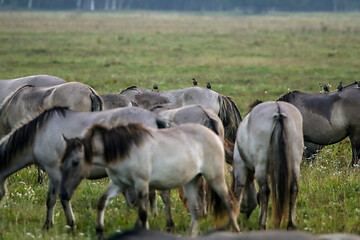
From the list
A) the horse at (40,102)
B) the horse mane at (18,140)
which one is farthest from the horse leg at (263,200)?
the horse at (40,102)

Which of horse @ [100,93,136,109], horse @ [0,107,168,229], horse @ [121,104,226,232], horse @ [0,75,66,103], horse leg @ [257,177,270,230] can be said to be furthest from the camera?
horse @ [0,75,66,103]

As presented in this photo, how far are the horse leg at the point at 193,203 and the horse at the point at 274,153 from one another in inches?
31.5

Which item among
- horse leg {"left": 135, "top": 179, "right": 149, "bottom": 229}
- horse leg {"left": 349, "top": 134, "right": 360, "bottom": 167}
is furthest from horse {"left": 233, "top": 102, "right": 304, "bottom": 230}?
horse leg {"left": 349, "top": 134, "right": 360, "bottom": 167}

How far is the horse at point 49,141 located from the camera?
7.27 m

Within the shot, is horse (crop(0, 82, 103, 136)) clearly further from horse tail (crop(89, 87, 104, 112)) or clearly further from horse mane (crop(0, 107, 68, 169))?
horse mane (crop(0, 107, 68, 169))

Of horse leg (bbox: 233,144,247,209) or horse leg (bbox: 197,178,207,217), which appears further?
horse leg (bbox: 233,144,247,209)

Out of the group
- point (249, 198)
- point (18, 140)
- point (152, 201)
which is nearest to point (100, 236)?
point (152, 201)

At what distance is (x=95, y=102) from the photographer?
31.9ft

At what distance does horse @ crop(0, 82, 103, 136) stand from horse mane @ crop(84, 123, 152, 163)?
11.2ft

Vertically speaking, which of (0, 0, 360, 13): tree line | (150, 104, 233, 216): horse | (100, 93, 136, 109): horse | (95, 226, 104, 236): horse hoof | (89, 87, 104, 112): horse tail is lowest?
(0, 0, 360, 13): tree line

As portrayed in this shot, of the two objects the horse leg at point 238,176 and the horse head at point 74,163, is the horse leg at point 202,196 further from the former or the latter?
the horse head at point 74,163

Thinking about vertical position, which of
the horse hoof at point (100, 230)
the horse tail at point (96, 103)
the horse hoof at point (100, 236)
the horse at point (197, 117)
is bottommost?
the horse hoof at point (100, 236)

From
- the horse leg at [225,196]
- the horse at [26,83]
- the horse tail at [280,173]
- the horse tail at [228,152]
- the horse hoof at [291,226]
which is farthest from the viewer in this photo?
the horse at [26,83]

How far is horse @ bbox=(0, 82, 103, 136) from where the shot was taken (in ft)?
31.6
